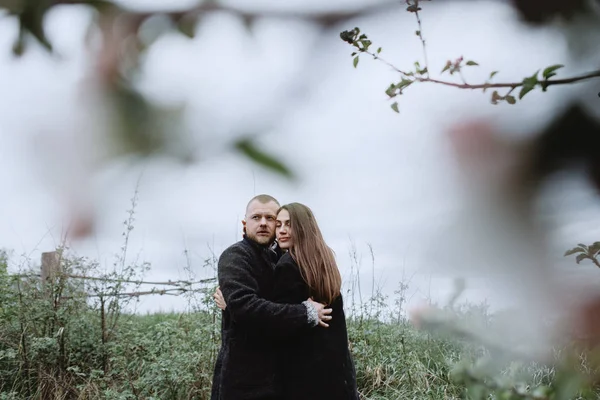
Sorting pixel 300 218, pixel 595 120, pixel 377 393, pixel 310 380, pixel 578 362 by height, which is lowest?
pixel 377 393

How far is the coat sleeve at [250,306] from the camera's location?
1.82 m

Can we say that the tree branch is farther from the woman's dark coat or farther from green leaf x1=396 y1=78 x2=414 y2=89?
the woman's dark coat

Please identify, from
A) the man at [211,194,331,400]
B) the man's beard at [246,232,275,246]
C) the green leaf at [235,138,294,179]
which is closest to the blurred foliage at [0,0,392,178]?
the green leaf at [235,138,294,179]

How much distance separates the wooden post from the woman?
2081 mm

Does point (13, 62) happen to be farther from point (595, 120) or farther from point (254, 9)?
point (595, 120)

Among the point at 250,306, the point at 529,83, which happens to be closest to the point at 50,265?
the point at 250,306

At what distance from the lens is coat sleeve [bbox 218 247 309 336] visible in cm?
182

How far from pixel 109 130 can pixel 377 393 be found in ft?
9.92

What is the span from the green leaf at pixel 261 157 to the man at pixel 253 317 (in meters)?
1.51

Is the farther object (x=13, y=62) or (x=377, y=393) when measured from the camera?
(x=377, y=393)

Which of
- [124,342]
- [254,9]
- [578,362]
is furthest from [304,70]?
[124,342]

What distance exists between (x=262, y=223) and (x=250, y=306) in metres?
0.33

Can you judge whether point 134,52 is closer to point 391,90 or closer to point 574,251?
point 391,90

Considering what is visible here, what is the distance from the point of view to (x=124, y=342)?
11.9 feet
